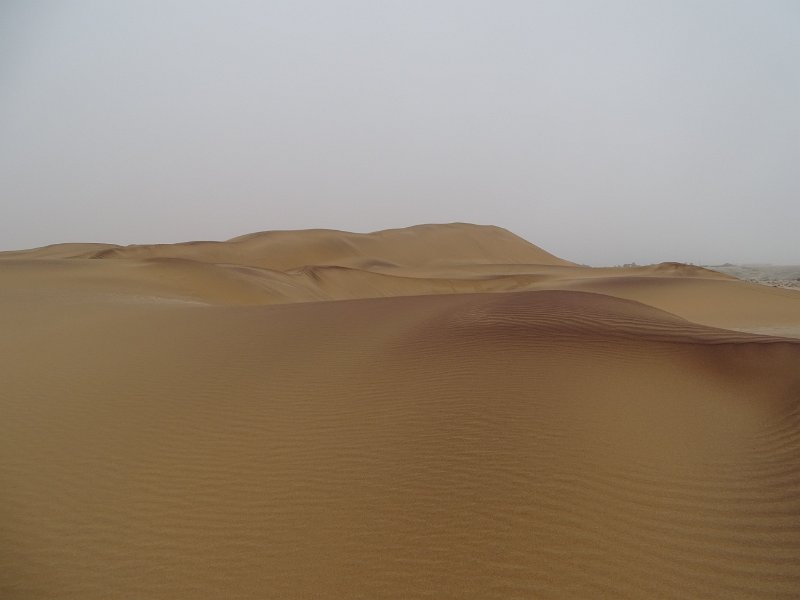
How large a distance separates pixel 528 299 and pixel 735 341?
257 centimetres

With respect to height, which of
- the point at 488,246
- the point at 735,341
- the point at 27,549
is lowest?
the point at 27,549

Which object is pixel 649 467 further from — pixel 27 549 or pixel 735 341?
pixel 27 549

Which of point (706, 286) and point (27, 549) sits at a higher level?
point (706, 286)

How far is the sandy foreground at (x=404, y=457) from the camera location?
2.92 m

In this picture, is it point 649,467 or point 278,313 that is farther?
point 278,313

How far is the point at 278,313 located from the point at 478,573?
626 cm

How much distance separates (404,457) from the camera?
3.84 metres

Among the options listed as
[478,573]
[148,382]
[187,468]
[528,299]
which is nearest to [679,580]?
[478,573]

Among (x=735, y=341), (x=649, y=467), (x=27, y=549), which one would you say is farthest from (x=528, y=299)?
(x=27, y=549)

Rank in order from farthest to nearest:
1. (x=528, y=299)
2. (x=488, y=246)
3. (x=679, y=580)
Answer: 1. (x=488, y=246)
2. (x=528, y=299)
3. (x=679, y=580)

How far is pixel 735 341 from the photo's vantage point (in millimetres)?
6219

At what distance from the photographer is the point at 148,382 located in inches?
219

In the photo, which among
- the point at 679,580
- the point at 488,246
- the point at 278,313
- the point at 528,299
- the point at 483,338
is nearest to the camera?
the point at 679,580

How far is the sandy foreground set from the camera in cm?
292
